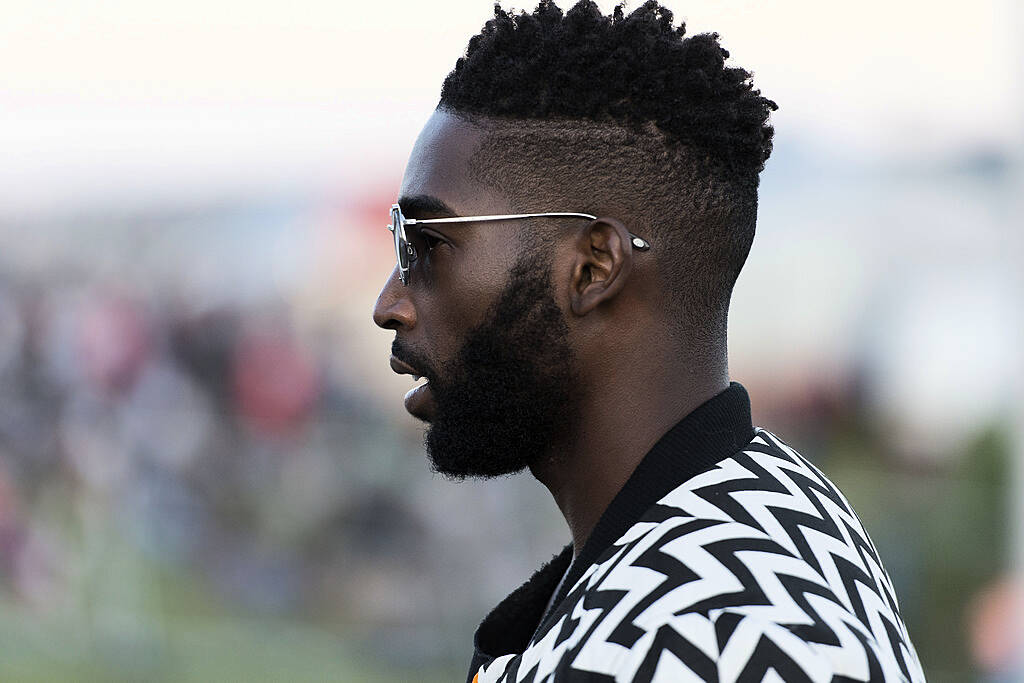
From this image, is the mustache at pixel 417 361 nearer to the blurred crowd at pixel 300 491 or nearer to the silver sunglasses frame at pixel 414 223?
the silver sunglasses frame at pixel 414 223

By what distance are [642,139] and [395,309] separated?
50cm

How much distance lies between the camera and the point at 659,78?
210 cm

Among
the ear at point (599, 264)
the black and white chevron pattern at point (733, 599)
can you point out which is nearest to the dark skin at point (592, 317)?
the ear at point (599, 264)

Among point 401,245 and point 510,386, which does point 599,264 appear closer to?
point 510,386

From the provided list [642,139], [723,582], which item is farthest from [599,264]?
[723,582]

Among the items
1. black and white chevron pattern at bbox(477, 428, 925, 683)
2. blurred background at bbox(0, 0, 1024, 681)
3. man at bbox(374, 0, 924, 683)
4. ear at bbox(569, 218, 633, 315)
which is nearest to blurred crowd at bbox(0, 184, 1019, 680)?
blurred background at bbox(0, 0, 1024, 681)

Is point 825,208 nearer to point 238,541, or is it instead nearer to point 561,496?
point 238,541

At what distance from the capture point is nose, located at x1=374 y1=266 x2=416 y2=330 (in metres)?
2.20

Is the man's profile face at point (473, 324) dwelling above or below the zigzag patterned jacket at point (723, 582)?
above

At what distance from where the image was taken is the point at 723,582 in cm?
156

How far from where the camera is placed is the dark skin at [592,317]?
2.03 metres

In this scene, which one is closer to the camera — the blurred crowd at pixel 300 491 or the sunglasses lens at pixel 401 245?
the sunglasses lens at pixel 401 245

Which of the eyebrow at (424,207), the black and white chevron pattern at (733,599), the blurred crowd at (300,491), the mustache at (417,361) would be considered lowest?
the blurred crowd at (300,491)

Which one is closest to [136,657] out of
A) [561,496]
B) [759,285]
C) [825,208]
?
[759,285]
